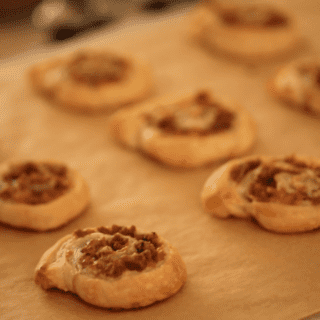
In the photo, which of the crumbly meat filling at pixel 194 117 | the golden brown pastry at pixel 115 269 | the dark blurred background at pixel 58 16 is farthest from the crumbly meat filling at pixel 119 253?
the dark blurred background at pixel 58 16

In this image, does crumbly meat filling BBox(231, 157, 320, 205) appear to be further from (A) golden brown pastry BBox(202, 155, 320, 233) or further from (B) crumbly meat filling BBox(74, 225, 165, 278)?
(B) crumbly meat filling BBox(74, 225, 165, 278)

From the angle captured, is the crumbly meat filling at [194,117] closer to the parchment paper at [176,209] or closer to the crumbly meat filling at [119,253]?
the parchment paper at [176,209]

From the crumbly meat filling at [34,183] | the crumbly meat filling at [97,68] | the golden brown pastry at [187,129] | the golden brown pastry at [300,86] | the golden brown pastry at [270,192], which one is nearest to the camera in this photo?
the golden brown pastry at [270,192]

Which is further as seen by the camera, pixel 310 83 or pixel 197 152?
pixel 310 83

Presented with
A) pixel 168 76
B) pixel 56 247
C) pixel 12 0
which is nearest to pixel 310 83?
pixel 168 76

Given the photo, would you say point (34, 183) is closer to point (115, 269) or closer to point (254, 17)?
point (115, 269)

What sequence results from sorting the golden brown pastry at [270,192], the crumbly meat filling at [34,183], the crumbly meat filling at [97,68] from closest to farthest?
the golden brown pastry at [270,192] < the crumbly meat filling at [34,183] < the crumbly meat filling at [97,68]

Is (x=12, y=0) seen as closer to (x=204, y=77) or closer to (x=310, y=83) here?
(x=204, y=77)
